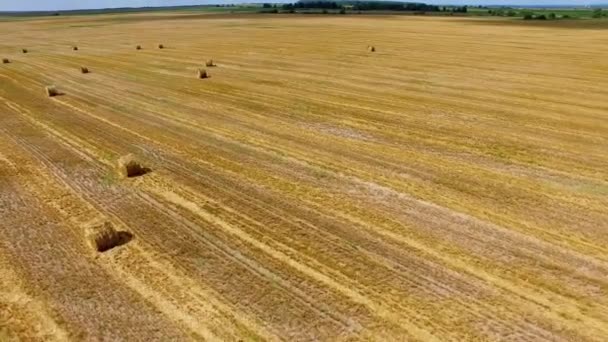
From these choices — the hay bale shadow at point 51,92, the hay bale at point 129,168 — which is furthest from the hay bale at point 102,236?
the hay bale shadow at point 51,92

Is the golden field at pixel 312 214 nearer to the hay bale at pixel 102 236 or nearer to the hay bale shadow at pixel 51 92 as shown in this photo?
the hay bale at pixel 102 236

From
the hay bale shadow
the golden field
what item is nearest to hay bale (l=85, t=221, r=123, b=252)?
the golden field

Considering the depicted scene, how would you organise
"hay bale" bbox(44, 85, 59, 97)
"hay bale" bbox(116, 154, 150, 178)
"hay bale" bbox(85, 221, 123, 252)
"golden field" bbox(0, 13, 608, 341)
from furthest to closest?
1. "hay bale" bbox(44, 85, 59, 97)
2. "hay bale" bbox(116, 154, 150, 178)
3. "hay bale" bbox(85, 221, 123, 252)
4. "golden field" bbox(0, 13, 608, 341)

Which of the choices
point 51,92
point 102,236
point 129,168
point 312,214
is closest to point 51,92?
point 51,92

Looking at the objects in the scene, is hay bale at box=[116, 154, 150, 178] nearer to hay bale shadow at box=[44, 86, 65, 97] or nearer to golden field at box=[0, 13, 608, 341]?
golden field at box=[0, 13, 608, 341]

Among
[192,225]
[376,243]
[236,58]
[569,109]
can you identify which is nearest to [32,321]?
[192,225]

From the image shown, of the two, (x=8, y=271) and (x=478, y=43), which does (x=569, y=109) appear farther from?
(x=478, y=43)

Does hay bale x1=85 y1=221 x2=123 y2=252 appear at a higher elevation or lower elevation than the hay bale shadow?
lower
